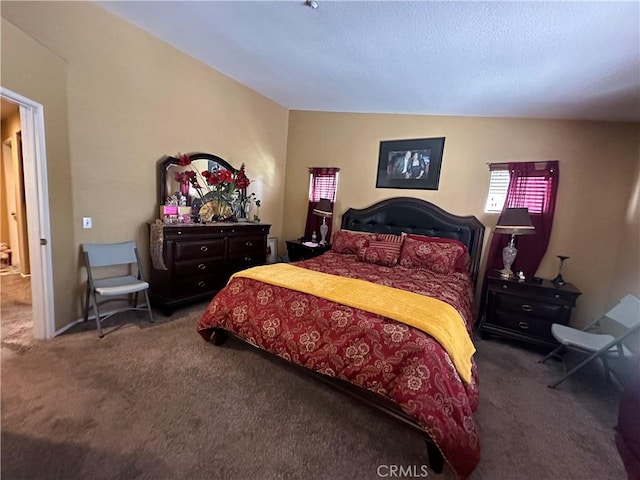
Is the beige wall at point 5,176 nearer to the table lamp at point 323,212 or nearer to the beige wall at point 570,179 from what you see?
the table lamp at point 323,212

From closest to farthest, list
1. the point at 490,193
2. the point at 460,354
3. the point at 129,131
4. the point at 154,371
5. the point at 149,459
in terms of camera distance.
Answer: the point at 149,459 → the point at 460,354 → the point at 154,371 → the point at 129,131 → the point at 490,193

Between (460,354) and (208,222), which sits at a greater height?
(208,222)

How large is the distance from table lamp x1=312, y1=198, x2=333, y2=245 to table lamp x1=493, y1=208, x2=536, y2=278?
81.4 inches

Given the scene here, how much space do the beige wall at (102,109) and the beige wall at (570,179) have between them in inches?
90.5

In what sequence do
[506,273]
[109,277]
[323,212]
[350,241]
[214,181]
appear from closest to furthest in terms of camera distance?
1. [109,277]
2. [506,273]
3. [214,181]
4. [350,241]
5. [323,212]

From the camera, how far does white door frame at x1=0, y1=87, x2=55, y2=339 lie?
2.11 m

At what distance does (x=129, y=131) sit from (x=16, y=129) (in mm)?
2333

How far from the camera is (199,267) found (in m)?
3.13

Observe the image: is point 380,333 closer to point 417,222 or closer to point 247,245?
point 417,222

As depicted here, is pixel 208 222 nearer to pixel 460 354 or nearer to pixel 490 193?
pixel 460 354

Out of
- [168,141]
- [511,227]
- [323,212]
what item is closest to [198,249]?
[168,141]

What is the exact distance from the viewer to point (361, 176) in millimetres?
4027

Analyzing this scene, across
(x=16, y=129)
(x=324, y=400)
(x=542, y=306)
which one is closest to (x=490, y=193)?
(x=542, y=306)

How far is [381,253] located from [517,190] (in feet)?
5.34
